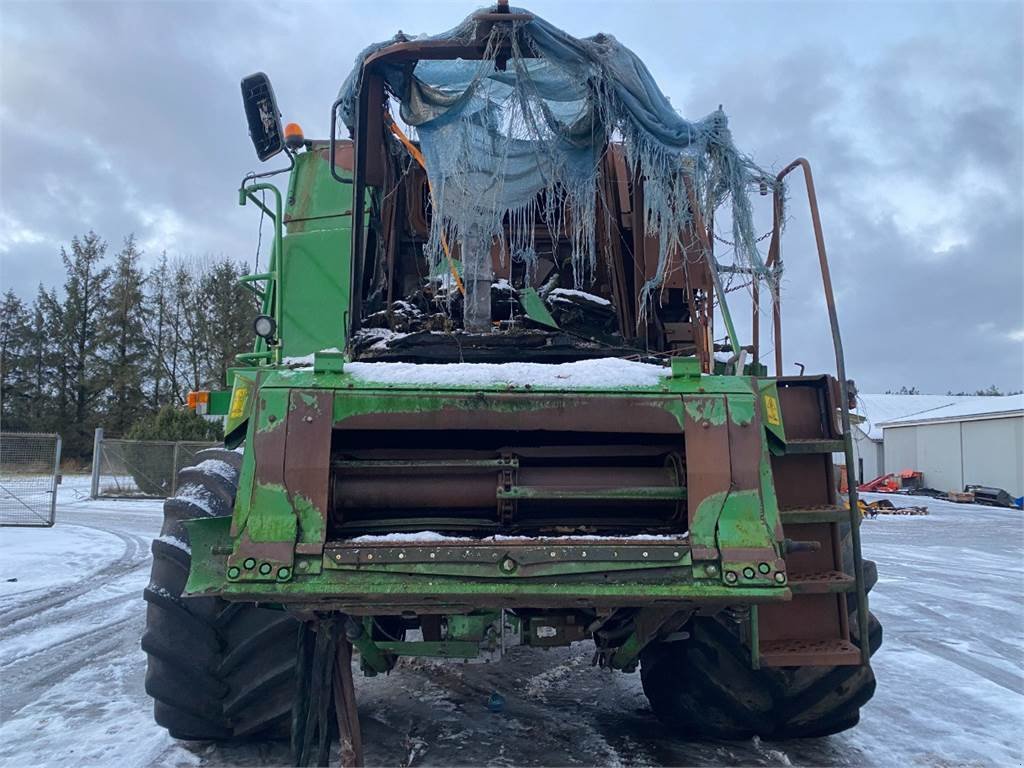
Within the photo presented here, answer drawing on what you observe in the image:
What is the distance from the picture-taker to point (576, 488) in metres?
2.94

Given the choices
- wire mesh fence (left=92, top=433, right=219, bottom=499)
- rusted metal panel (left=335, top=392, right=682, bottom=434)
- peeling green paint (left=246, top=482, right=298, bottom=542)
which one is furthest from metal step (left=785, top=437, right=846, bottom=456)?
wire mesh fence (left=92, top=433, right=219, bottom=499)

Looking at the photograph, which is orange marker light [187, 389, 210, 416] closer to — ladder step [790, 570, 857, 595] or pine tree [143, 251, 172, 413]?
ladder step [790, 570, 857, 595]

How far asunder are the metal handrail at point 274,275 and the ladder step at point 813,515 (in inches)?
117

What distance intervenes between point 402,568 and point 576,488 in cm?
73

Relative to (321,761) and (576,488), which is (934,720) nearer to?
(576,488)

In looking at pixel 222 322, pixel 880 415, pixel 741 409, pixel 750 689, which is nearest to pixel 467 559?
pixel 741 409

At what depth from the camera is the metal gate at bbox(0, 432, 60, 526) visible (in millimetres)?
13789

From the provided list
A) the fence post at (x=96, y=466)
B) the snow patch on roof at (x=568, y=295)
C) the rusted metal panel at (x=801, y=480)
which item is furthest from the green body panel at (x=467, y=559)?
the fence post at (x=96, y=466)

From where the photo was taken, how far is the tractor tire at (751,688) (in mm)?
3764

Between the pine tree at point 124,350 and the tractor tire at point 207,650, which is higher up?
the pine tree at point 124,350

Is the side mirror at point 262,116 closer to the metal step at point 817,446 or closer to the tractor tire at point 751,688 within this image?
the metal step at point 817,446

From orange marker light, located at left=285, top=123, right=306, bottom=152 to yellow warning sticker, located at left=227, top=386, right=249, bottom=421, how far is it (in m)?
2.89

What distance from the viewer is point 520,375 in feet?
9.95

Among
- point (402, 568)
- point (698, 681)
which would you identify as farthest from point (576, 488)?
point (698, 681)
